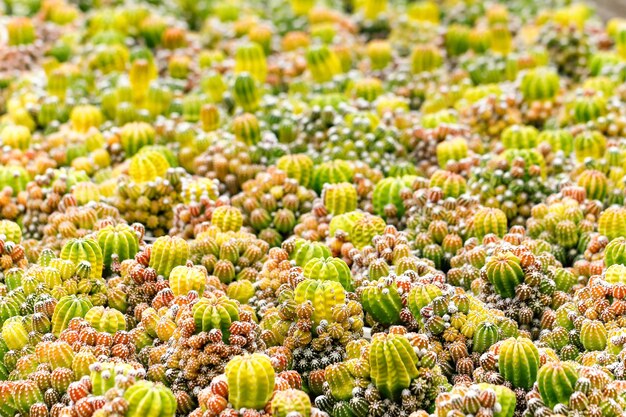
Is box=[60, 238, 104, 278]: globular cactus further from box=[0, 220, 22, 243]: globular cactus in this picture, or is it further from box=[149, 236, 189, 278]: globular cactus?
box=[0, 220, 22, 243]: globular cactus

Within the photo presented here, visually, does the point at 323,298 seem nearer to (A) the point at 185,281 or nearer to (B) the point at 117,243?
(A) the point at 185,281

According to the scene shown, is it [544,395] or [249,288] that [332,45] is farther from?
[544,395]

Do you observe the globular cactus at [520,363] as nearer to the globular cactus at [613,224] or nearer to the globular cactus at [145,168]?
the globular cactus at [613,224]

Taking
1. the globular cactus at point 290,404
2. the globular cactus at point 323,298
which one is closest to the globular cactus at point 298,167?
the globular cactus at point 323,298

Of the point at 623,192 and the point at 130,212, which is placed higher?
the point at 623,192

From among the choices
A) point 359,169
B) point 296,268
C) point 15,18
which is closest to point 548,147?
point 359,169

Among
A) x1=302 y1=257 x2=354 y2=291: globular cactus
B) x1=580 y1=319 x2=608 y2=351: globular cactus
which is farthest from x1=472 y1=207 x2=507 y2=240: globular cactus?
x1=580 y1=319 x2=608 y2=351: globular cactus
